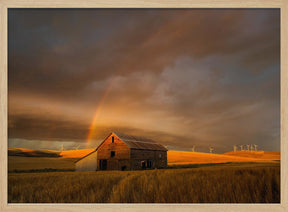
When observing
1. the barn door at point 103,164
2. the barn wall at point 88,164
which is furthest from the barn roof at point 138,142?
the barn wall at point 88,164

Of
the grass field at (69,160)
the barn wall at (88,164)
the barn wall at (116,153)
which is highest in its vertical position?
the barn wall at (116,153)

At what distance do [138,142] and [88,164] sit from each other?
614 centimetres

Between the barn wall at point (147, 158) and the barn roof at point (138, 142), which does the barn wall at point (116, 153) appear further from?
the barn wall at point (147, 158)

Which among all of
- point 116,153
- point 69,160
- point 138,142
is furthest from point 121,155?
point 69,160

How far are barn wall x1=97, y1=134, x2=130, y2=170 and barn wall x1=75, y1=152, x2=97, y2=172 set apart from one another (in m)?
0.81

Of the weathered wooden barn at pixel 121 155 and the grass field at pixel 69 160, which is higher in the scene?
the weathered wooden barn at pixel 121 155

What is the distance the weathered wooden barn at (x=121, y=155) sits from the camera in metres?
24.9

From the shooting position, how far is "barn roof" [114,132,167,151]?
85.0 ft

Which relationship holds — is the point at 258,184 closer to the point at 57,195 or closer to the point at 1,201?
the point at 57,195

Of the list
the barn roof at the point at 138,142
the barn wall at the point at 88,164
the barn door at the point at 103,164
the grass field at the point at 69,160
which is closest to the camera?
the barn roof at the point at 138,142

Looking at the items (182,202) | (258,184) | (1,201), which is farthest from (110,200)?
(258,184)

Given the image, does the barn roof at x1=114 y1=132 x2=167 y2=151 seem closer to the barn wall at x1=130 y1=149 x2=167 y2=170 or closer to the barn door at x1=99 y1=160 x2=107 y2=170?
the barn wall at x1=130 y1=149 x2=167 y2=170

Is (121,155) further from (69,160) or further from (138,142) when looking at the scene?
(69,160)
